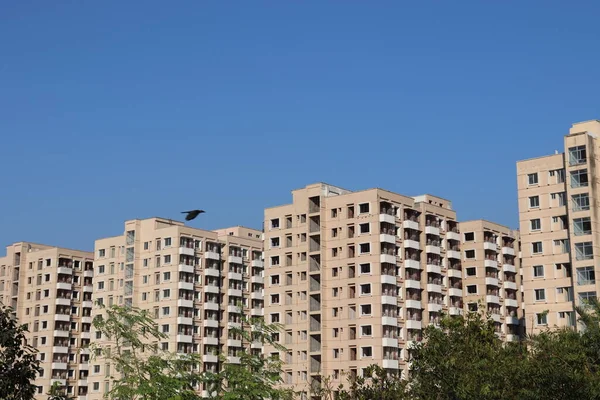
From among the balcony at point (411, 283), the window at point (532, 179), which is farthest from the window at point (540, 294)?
the balcony at point (411, 283)

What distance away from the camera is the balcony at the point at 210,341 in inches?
4805

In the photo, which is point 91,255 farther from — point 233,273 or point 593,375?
point 593,375

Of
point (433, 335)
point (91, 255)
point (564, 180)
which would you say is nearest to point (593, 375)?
point (433, 335)

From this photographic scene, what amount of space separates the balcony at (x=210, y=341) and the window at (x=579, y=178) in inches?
2136

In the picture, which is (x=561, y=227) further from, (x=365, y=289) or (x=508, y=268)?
(x=508, y=268)

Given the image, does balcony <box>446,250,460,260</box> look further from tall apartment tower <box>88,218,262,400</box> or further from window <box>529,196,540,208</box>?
tall apartment tower <box>88,218,262,400</box>

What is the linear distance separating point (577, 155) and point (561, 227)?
23.6ft

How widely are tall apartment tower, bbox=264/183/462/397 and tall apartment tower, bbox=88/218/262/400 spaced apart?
1353cm

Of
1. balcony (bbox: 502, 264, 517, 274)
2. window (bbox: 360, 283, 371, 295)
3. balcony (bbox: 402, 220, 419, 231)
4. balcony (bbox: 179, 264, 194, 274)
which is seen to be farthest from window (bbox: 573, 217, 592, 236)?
balcony (bbox: 179, 264, 194, 274)

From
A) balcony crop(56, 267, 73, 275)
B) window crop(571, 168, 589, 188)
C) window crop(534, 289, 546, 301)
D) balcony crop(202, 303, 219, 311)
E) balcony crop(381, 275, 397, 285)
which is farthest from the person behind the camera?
balcony crop(56, 267, 73, 275)

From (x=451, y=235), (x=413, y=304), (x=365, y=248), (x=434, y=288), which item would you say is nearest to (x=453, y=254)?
(x=451, y=235)

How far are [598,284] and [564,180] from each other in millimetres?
11614

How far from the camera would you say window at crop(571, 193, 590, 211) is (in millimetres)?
87188

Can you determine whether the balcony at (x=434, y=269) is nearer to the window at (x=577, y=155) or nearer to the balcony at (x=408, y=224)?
the balcony at (x=408, y=224)
